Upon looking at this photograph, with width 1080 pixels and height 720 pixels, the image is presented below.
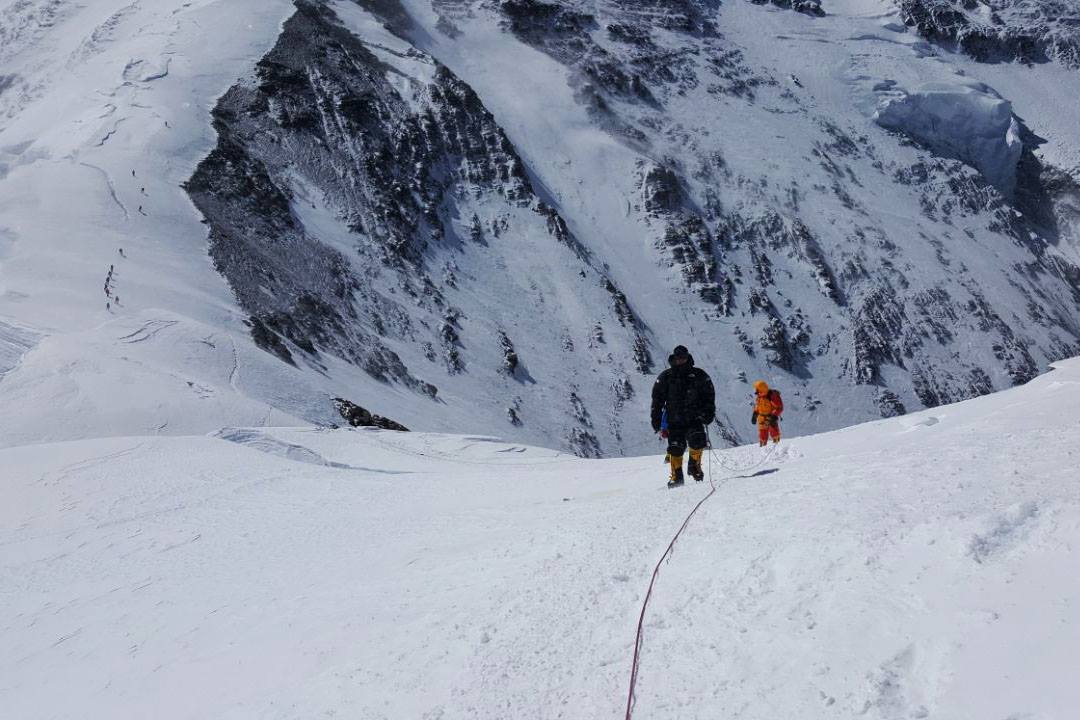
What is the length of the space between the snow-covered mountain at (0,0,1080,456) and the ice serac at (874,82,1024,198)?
0.39 metres

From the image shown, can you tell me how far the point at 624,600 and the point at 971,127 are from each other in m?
109

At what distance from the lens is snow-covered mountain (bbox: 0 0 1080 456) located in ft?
111

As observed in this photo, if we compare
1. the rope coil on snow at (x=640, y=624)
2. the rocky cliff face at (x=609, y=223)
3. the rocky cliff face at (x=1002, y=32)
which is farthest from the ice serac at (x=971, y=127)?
the rope coil on snow at (x=640, y=624)

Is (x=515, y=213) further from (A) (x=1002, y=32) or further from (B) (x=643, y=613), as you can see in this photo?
(A) (x=1002, y=32)

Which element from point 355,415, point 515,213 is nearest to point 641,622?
point 355,415

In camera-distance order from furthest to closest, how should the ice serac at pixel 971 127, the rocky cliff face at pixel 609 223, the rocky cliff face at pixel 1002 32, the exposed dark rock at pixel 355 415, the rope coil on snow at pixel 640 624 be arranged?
the rocky cliff face at pixel 1002 32 < the ice serac at pixel 971 127 < the rocky cliff face at pixel 609 223 < the exposed dark rock at pixel 355 415 < the rope coil on snow at pixel 640 624

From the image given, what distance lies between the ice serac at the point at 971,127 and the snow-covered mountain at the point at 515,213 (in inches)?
15.4

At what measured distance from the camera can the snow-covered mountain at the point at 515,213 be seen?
111 feet

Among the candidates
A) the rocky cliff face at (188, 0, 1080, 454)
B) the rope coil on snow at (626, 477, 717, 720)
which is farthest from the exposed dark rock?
the rope coil on snow at (626, 477, 717, 720)

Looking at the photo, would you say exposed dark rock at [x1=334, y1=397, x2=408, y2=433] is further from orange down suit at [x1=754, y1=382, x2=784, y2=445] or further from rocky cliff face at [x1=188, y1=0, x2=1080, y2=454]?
orange down suit at [x1=754, y1=382, x2=784, y2=445]

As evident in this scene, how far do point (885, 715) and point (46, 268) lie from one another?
122 ft

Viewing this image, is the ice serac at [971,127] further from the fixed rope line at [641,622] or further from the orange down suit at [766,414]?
the fixed rope line at [641,622]

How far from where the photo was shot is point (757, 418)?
14336mm

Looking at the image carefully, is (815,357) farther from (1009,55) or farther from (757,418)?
(1009,55)
